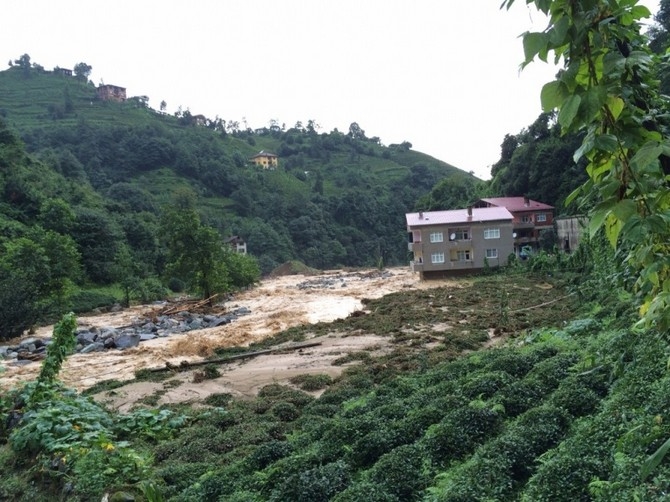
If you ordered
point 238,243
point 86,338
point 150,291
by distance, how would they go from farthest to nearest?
point 238,243, point 150,291, point 86,338

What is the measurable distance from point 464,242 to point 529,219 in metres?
8.80

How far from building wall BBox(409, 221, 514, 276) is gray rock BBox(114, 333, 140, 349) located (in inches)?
907

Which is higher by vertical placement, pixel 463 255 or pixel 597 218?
pixel 597 218

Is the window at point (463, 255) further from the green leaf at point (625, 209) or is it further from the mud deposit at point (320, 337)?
the green leaf at point (625, 209)

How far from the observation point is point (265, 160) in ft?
352

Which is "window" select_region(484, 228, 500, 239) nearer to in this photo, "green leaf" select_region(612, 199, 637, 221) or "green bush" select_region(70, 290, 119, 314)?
"green bush" select_region(70, 290, 119, 314)

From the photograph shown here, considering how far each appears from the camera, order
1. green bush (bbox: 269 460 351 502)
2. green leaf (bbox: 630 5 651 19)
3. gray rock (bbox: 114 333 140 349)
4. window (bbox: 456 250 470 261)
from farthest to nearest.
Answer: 1. window (bbox: 456 250 470 261)
2. gray rock (bbox: 114 333 140 349)
3. green bush (bbox: 269 460 351 502)
4. green leaf (bbox: 630 5 651 19)

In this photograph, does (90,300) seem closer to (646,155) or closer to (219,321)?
(219,321)

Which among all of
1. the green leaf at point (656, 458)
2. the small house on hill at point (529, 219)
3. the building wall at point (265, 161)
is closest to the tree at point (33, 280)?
the green leaf at point (656, 458)

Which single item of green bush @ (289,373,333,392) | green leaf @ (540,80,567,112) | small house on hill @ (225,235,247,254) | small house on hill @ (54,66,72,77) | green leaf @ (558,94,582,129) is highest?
small house on hill @ (54,66,72,77)

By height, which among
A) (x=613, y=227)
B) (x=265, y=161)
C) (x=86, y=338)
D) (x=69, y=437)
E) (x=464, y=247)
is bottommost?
(x=86, y=338)

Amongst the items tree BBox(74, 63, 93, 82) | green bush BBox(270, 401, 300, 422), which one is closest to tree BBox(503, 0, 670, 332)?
green bush BBox(270, 401, 300, 422)

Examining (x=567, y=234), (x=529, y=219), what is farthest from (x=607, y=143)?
(x=529, y=219)

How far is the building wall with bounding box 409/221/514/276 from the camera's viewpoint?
38688 millimetres
